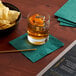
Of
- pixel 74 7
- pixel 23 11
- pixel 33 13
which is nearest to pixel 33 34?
pixel 33 13

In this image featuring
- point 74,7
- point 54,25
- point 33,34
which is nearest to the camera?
point 33,34

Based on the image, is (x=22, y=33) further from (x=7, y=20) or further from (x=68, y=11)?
(x=68, y=11)

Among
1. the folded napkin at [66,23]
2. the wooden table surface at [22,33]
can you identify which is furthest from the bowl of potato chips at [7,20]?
the folded napkin at [66,23]

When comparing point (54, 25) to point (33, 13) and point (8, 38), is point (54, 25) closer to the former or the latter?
point (33, 13)

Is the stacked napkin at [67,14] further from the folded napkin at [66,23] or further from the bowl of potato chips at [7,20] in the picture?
the bowl of potato chips at [7,20]

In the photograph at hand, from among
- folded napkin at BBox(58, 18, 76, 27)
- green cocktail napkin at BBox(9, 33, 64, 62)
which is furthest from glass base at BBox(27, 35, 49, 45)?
folded napkin at BBox(58, 18, 76, 27)

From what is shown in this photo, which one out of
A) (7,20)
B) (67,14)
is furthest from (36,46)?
(67,14)
